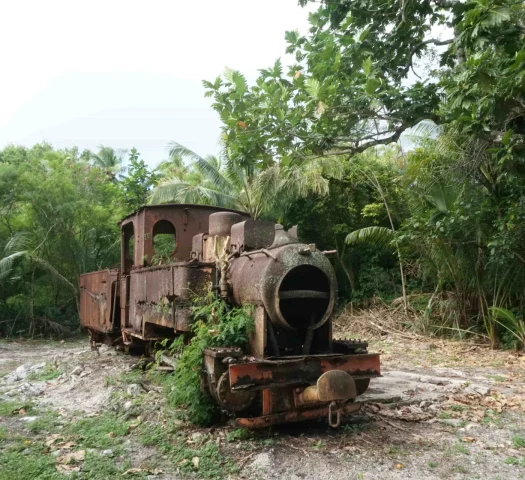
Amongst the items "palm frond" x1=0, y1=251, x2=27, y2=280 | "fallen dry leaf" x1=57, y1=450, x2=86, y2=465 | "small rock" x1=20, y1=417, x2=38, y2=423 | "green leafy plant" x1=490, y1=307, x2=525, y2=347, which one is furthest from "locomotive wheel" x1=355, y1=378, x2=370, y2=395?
"palm frond" x1=0, y1=251, x2=27, y2=280

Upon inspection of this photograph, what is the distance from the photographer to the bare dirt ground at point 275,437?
384 cm

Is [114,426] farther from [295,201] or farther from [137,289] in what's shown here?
[295,201]

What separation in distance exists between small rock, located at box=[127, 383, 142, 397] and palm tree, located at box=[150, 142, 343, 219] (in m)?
8.29

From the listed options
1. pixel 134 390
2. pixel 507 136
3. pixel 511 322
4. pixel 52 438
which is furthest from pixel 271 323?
pixel 511 322

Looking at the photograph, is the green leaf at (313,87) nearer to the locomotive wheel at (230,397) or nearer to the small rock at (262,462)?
the locomotive wheel at (230,397)

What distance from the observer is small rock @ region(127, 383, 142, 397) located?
607 cm

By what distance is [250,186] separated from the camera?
16.1 metres

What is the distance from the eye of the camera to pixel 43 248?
15625 mm

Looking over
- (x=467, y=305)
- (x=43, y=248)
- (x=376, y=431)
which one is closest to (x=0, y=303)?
(x=43, y=248)

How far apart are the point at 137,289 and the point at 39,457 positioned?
3.51 meters

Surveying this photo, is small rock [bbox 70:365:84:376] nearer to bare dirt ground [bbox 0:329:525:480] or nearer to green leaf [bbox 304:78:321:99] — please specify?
bare dirt ground [bbox 0:329:525:480]

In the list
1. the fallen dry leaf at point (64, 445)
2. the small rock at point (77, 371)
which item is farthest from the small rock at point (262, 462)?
the small rock at point (77, 371)

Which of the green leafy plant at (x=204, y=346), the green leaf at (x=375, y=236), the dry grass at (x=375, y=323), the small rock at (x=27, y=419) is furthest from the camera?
the green leaf at (x=375, y=236)

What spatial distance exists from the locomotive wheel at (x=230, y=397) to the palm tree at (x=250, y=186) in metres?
9.64
